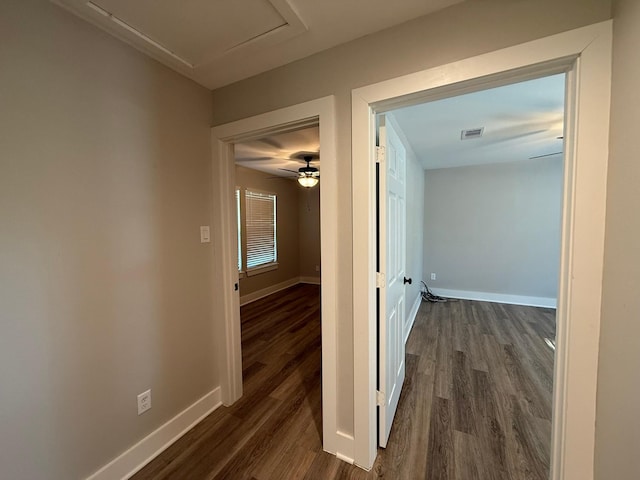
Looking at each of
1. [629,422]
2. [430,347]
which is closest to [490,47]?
[629,422]

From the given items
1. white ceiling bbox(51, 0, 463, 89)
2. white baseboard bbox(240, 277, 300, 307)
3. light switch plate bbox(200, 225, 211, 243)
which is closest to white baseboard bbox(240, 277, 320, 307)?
white baseboard bbox(240, 277, 300, 307)

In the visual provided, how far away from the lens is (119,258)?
1.39 metres

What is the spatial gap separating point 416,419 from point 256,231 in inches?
157

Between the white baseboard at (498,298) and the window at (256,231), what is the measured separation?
3.37 m

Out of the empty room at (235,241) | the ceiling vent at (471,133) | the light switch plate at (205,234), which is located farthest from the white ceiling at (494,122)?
the light switch plate at (205,234)

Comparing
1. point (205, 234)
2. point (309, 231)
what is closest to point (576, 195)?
point (205, 234)

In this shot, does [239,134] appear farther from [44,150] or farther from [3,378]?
[3,378]

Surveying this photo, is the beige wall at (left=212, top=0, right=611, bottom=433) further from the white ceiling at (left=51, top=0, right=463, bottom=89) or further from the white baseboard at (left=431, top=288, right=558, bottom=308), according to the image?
the white baseboard at (left=431, top=288, right=558, bottom=308)

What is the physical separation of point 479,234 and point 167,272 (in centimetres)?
485

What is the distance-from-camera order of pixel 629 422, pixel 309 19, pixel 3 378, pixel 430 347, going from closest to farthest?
pixel 629 422
pixel 3 378
pixel 309 19
pixel 430 347

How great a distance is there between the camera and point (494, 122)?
255cm

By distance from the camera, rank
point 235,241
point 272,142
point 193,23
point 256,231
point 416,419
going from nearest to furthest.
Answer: point 193,23 < point 416,419 < point 235,241 < point 272,142 < point 256,231

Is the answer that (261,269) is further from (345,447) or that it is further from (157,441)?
(345,447)

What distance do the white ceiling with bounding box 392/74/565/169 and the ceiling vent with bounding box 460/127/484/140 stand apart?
2.1 inches
